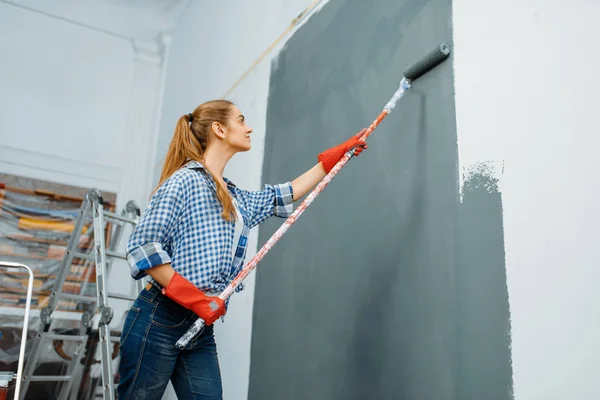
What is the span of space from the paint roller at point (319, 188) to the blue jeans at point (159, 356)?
0.15 feet

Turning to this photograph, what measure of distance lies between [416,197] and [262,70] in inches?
57.0

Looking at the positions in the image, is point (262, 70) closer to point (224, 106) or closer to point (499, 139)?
point (224, 106)

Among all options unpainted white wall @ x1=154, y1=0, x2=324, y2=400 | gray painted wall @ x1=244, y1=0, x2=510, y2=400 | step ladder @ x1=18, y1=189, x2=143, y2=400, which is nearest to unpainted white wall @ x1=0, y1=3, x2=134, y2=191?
unpainted white wall @ x1=154, y1=0, x2=324, y2=400

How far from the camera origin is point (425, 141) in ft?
4.77

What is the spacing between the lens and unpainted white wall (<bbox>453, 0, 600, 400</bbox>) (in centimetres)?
108

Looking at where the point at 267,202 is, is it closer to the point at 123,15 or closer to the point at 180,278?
the point at 180,278

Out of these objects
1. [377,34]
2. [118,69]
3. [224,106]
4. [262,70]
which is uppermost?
[118,69]

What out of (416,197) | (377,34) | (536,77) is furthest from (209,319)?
(377,34)

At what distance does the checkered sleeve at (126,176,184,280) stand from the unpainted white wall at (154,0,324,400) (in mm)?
1035

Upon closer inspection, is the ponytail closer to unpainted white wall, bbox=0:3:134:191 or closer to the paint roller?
the paint roller

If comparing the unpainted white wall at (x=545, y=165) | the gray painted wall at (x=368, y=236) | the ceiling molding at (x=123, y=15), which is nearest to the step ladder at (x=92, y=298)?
the gray painted wall at (x=368, y=236)

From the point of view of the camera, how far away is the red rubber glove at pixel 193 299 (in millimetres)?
1210

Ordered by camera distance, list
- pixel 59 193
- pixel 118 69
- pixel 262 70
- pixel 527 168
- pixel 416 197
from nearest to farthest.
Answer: pixel 527 168 < pixel 416 197 < pixel 262 70 < pixel 59 193 < pixel 118 69

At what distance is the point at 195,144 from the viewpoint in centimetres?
156
